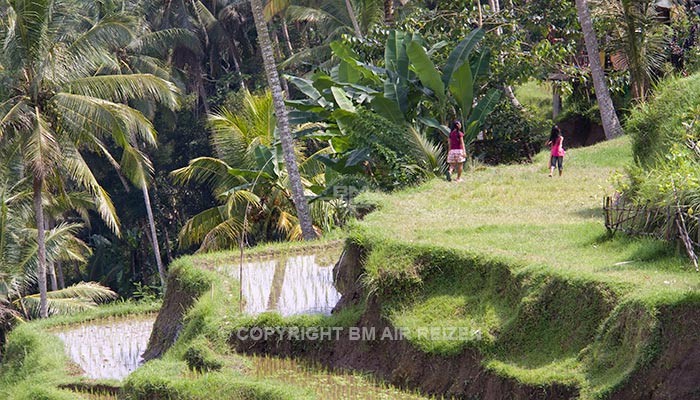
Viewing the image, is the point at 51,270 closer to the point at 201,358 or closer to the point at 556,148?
the point at 556,148

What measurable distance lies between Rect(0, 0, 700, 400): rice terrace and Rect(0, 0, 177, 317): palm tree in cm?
6

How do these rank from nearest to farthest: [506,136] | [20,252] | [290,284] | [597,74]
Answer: [290,284] → [506,136] → [597,74] → [20,252]

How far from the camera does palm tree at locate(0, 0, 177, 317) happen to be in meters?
19.9

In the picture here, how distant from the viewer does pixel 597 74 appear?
21.9m

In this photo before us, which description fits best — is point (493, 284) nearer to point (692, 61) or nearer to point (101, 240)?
point (692, 61)

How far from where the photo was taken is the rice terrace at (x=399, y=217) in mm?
10141

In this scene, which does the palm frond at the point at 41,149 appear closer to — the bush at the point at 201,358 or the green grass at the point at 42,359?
the green grass at the point at 42,359

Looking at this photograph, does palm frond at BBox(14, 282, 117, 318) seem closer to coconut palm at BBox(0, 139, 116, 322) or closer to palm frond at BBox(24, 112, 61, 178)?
coconut palm at BBox(0, 139, 116, 322)

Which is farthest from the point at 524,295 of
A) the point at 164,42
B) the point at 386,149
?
the point at 164,42

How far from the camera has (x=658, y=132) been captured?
13.1 m

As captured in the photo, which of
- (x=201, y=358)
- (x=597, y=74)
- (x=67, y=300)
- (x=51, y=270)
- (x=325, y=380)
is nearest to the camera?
(x=325, y=380)

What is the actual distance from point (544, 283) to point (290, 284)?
19.9 ft

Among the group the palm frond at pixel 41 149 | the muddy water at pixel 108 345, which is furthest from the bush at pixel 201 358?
the palm frond at pixel 41 149

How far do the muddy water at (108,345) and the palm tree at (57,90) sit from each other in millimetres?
2126
